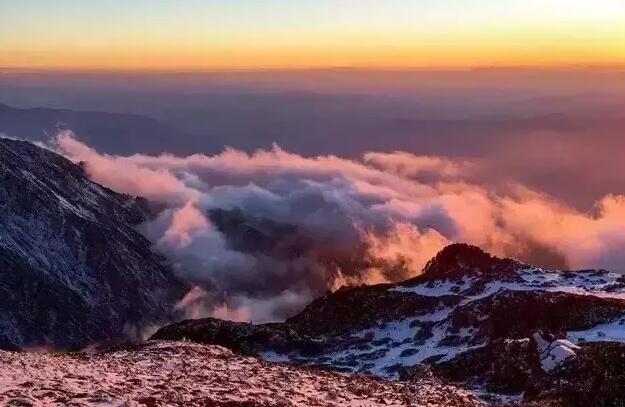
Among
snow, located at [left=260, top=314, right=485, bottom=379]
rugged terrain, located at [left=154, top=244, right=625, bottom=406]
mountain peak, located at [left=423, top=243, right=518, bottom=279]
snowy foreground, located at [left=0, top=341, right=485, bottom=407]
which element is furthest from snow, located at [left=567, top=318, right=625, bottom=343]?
snowy foreground, located at [left=0, top=341, right=485, bottom=407]

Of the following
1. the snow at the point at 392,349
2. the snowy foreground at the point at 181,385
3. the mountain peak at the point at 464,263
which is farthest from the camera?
the mountain peak at the point at 464,263

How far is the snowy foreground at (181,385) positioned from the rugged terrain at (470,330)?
2265 centimetres

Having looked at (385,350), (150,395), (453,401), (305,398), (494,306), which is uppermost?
(150,395)

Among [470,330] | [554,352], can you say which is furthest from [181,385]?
[470,330]

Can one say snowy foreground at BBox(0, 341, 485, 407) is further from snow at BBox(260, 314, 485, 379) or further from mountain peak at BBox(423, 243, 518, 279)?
mountain peak at BBox(423, 243, 518, 279)

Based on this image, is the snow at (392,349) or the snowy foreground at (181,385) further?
the snow at (392,349)

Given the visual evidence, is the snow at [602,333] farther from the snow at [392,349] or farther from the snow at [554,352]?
the snow at [392,349]

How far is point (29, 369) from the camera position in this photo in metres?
34.4

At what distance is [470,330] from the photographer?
3981 inches

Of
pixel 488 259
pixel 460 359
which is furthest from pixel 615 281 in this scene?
pixel 460 359

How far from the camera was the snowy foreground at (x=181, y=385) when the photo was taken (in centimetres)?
3056

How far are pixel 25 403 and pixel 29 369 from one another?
7018 mm

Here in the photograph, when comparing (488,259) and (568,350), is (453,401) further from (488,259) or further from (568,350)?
(488,259)

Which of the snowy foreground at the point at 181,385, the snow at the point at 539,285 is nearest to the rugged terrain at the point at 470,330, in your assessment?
the snow at the point at 539,285
